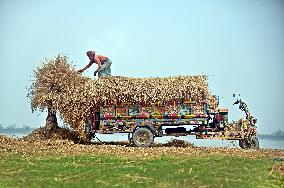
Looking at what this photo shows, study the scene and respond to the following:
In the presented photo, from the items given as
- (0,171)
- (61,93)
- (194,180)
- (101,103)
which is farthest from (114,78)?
(194,180)

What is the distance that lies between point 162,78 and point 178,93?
885mm

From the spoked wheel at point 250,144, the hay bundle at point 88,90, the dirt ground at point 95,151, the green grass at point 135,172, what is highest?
the hay bundle at point 88,90

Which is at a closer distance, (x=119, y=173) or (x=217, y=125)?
(x=119, y=173)

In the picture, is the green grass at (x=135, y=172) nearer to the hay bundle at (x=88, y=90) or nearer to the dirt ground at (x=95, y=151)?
the dirt ground at (x=95, y=151)

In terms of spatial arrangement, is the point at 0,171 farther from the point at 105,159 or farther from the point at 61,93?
the point at 61,93

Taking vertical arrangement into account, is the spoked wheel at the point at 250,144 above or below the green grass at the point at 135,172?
above

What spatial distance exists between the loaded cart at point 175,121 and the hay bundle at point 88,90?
23 cm

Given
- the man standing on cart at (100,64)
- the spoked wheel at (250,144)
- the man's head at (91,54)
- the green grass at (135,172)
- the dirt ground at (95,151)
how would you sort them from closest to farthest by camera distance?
the green grass at (135,172) < the dirt ground at (95,151) < the spoked wheel at (250,144) < the man standing on cart at (100,64) < the man's head at (91,54)

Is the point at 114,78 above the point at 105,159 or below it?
above

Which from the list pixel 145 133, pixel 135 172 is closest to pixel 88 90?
pixel 145 133

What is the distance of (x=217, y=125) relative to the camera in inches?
628

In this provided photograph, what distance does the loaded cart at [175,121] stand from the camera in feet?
51.6

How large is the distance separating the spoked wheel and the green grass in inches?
220

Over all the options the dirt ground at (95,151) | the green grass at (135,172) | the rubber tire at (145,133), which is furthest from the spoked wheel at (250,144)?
the green grass at (135,172)
